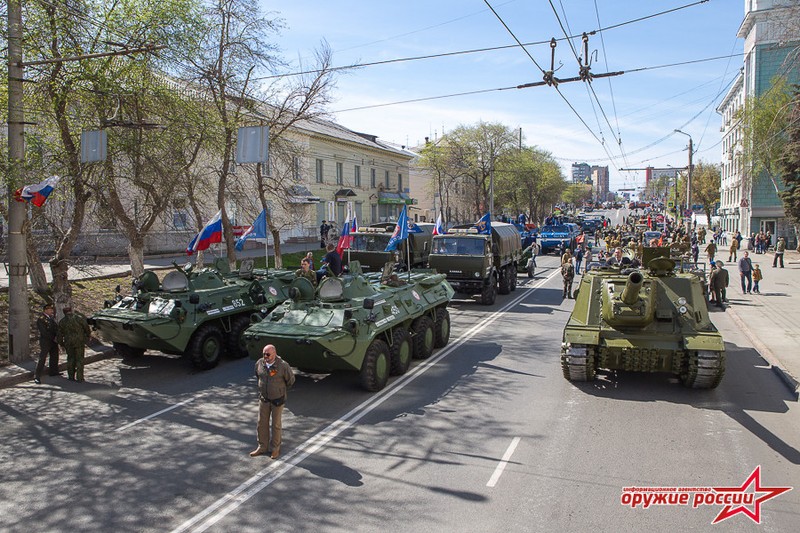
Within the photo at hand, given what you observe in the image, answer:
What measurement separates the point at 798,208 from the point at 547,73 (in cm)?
2821

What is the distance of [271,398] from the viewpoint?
7.67 m

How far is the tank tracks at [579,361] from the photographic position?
10125 millimetres

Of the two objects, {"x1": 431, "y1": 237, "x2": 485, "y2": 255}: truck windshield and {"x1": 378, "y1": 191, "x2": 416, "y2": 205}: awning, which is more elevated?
{"x1": 378, "y1": 191, "x2": 416, "y2": 205}: awning

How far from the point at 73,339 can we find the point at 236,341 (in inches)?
118

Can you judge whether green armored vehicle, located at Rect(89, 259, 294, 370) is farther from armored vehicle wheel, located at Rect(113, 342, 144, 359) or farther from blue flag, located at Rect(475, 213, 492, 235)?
blue flag, located at Rect(475, 213, 492, 235)

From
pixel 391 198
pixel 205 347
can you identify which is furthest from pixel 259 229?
pixel 391 198

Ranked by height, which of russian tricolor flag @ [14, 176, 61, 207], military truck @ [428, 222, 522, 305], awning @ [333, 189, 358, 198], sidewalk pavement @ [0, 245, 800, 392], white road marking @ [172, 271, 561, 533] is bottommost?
white road marking @ [172, 271, 561, 533]

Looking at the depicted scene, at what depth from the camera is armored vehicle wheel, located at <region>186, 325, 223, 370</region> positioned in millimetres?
12047

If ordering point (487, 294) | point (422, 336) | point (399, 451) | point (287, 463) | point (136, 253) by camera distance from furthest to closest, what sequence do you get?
point (487, 294), point (136, 253), point (422, 336), point (399, 451), point (287, 463)

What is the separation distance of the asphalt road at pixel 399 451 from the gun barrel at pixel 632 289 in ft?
4.77

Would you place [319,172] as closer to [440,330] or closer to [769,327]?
[440,330]

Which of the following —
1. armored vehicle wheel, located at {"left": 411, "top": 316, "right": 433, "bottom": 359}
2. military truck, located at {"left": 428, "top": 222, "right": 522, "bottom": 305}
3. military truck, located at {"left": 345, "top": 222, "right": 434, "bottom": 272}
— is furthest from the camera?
military truck, located at {"left": 345, "top": 222, "right": 434, "bottom": 272}

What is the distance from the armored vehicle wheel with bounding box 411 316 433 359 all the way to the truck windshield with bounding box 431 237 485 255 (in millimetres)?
7518

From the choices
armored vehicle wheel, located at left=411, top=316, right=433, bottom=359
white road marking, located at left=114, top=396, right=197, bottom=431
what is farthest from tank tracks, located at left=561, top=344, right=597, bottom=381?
white road marking, located at left=114, top=396, right=197, bottom=431
